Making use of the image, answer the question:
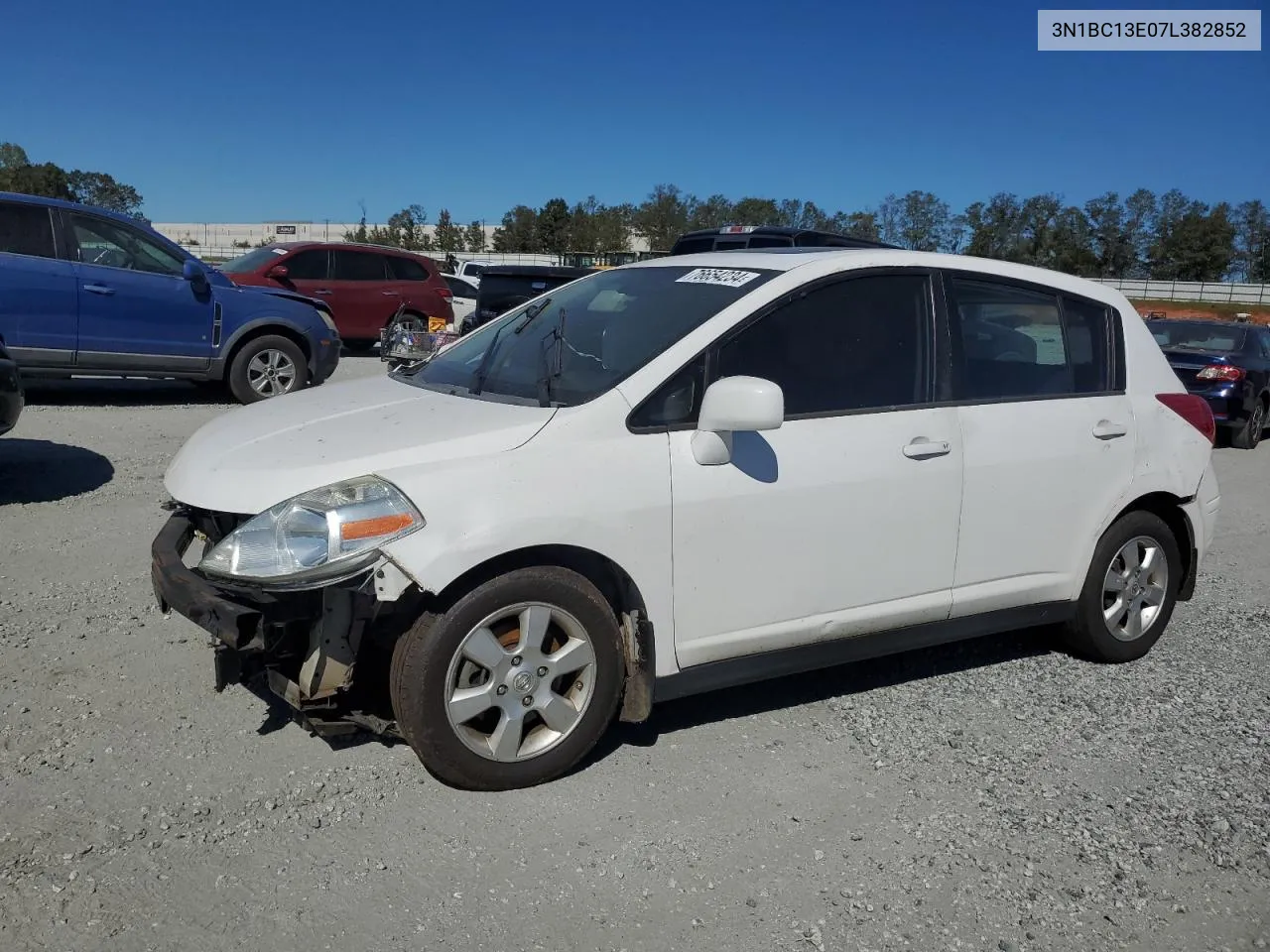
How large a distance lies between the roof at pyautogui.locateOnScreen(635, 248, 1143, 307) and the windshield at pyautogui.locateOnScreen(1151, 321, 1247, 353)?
9.27m

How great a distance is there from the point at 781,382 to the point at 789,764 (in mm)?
1357

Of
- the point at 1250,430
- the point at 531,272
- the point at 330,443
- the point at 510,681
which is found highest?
the point at 531,272

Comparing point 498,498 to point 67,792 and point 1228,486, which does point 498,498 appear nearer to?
point 67,792

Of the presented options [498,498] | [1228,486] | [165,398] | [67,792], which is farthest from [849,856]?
[165,398]

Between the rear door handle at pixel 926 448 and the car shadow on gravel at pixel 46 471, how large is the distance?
17.4 feet

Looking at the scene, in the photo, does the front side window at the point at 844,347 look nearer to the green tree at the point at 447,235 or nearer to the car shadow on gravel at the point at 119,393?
the car shadow on gravel at the point at 119,393

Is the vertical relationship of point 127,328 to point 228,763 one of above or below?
above

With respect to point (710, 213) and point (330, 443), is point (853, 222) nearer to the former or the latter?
point (710, 213)

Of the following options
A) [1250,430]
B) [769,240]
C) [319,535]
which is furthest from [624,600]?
[1250,430]

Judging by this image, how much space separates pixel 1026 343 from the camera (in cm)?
439

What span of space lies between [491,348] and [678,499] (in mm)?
1311

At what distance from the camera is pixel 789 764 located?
366cm

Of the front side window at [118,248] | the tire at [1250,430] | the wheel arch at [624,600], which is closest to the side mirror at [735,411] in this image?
the wheel arch at [624,600]

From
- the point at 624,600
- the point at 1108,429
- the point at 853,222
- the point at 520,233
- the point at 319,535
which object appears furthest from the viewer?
the point at 520,233
